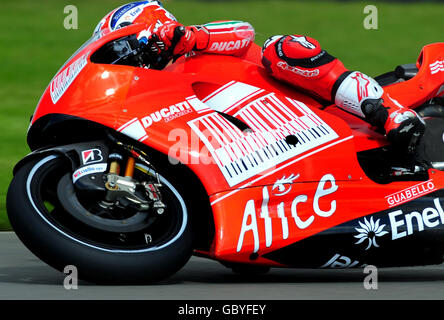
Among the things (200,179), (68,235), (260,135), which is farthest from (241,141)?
(68,235)

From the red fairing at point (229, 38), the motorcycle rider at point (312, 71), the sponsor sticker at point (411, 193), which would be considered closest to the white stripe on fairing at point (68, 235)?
the motorcycle rider at point (312, 71)

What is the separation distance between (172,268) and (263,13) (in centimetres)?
1582

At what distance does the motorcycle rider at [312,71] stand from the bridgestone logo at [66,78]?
35cm

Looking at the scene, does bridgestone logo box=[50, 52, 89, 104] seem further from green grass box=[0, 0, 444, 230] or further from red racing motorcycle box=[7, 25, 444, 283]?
green grass box=[0, 0, 444, 230]

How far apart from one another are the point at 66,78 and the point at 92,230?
778mm

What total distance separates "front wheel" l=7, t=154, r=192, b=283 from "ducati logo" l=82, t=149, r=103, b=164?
0.33 feet

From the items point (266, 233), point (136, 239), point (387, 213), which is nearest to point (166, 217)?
point (136, 239)

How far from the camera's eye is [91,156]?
475 centimetres

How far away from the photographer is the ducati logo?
4.72 metres

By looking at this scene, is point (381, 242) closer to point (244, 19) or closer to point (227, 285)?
point (227, 285)

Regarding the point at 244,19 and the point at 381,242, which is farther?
the point at 244,19
